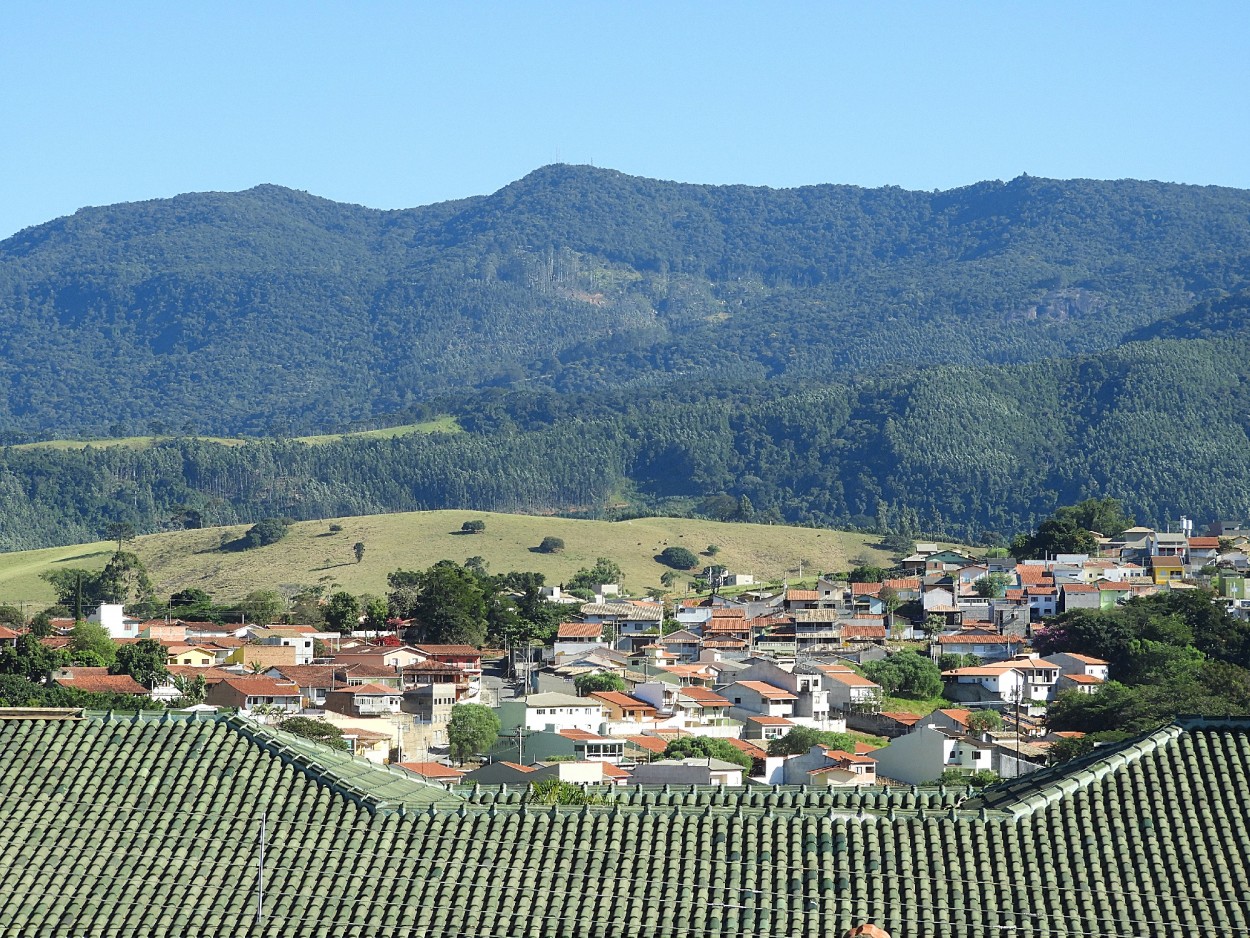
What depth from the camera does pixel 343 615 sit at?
99.2m

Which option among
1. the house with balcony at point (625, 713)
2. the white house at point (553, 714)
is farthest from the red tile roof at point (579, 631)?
the white house at point (553, 714)

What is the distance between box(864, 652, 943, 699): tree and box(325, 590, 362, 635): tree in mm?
26524

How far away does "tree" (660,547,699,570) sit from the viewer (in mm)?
138750

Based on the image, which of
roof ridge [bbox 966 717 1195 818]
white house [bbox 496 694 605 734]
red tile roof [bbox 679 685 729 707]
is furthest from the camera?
red tile roof [bbox 679 685 729 707]

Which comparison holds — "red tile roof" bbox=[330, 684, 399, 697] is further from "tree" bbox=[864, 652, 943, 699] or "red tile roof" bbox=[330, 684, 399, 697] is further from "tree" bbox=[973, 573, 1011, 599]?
"tree" bbox=[973, 573, 1011, 599]

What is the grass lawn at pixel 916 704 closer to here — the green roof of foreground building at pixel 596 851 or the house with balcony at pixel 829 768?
the house with balcony at pixel 829 768

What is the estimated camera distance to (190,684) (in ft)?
234

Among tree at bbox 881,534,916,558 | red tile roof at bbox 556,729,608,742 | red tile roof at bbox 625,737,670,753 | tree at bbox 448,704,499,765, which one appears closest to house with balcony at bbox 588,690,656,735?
red tile roof at bbox 625,737,670,753

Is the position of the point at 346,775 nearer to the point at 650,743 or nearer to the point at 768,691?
the point at 650,743

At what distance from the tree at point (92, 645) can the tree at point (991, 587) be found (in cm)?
4048

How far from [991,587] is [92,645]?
140ft

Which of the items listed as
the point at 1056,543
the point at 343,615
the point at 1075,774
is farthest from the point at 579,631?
the point at 1075,774

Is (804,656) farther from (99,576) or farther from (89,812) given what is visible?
(89,812)

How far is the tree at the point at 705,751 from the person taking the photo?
6147 cm
